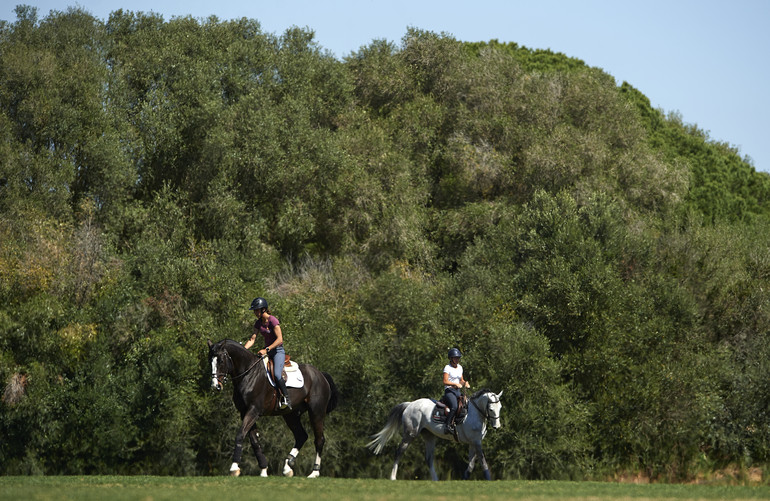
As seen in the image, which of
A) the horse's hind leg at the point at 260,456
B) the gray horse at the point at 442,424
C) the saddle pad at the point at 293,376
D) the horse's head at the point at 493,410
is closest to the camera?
the horse's hind leg at the point at 260,456

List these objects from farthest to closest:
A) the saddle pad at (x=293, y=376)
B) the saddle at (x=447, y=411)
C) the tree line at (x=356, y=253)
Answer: the tree line at (x=356, y=253)
the saddle at (x=447, y=411)
the saddle pad at (x=293, y=376)

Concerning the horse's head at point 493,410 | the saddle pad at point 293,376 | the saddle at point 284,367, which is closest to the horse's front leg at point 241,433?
the saddle at point 284,367

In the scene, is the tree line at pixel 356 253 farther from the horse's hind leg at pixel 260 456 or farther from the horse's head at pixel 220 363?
the horse's head at pixel 220 363

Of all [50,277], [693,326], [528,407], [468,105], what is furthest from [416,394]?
[468,105]

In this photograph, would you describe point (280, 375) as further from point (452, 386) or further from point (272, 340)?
point (452, 386)

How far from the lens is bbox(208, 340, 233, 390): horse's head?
64.8 ft

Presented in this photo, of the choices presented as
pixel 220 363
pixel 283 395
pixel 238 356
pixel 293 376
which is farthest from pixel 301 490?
pixel 293 376

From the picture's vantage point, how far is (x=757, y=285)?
3844 cm

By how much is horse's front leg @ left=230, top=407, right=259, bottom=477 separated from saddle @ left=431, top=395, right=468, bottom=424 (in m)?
5.07

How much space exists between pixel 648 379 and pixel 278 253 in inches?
793

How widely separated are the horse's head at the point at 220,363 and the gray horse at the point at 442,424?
533cm

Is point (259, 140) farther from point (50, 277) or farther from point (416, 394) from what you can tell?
point (416, 394)

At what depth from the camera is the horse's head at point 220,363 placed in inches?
778

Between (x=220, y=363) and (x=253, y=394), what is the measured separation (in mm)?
1316
